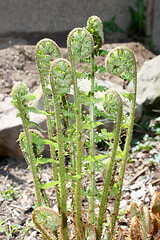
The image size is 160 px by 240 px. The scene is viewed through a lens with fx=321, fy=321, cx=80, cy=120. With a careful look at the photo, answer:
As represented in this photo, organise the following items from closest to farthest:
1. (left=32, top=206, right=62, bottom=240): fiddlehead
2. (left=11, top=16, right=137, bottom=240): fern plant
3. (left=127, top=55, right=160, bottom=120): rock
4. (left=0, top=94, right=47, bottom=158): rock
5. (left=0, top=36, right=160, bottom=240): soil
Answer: (left=11, top=16, right=137, bottom=240): fern plant, (left=32, top=206, right=62, bottom=240): fiddlehead, (left=0, top=36, right=160, bottom=240): soil, (left=0, top=94, right=47, bottom=158): rock, (left=127, top=55, right=160, bottom=120): rock

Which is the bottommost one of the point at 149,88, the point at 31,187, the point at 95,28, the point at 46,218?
the point at 31,187

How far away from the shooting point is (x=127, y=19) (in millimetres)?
6973

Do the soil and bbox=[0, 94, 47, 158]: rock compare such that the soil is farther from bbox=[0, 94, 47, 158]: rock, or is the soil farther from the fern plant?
the fern plant

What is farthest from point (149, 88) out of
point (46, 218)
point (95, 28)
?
point (46, 218)

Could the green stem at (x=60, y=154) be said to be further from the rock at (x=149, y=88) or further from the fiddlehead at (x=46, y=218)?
the rock at (x=149, y=88)

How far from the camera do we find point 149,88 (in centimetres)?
387

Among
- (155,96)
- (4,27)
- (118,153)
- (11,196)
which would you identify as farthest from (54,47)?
(4,27)

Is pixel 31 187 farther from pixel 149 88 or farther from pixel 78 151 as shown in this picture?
pixel 149 88

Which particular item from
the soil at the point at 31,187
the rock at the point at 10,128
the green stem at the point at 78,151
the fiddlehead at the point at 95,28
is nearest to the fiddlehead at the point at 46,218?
the green stem at the point at 78,151

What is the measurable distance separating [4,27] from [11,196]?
3723 mm

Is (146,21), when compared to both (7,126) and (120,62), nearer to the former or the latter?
(7,126)

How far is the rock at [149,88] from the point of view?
3741 mm

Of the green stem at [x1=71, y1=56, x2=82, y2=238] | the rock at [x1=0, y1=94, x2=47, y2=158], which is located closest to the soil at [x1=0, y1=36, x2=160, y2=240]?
the rock at [x1=0, y1=94, x2=47, y2=158]

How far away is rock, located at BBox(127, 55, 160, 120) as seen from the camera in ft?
12.3
